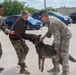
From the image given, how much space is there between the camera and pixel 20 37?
8.01 metres

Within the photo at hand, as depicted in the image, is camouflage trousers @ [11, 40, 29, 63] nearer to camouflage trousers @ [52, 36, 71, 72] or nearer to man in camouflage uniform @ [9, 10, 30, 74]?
man in camouflage uniform @ [9, 10, 30, 74]

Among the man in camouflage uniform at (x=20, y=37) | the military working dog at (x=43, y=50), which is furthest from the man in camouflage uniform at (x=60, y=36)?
the man in camouflage uniform at (x=20, y=37)

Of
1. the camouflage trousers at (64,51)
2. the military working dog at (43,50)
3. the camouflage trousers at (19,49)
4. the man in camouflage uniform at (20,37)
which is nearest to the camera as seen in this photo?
the camouflage trousers at (64,51)

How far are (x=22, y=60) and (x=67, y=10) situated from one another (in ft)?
249

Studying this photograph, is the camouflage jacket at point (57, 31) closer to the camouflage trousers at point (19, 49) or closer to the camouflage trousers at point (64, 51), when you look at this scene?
the camouflage trousers at point (64, 51)

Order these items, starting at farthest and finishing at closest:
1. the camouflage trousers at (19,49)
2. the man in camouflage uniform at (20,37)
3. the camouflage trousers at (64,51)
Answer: the camouflage trousers at (19,49)
the man in camouflage uniform at (20,37)
the camouflage trousers at (64,51)

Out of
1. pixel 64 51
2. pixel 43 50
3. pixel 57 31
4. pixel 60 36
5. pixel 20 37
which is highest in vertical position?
pixel 57 31

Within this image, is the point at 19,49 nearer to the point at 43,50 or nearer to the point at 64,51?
the point at 43,50

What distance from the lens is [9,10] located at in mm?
56594

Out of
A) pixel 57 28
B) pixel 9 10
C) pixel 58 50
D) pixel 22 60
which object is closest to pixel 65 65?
pixel 58 50

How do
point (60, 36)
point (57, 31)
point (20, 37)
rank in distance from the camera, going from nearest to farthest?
point (57, 31) < point (60, 36) < point (20, 37)

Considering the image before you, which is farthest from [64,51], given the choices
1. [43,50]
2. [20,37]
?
[20,37]

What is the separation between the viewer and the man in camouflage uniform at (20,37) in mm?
7888

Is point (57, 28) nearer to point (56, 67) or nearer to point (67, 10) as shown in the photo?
point (56, 67)
